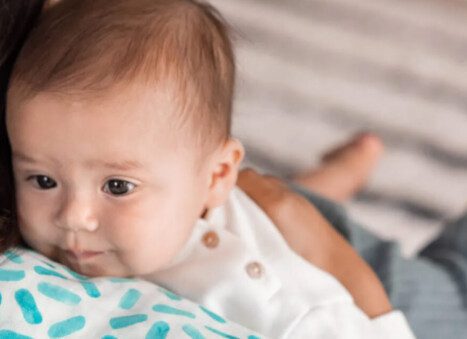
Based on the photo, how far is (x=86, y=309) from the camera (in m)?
0.69

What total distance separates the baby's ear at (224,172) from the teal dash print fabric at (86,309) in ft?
0.41

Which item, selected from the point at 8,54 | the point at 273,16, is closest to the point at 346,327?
the point at 8,54

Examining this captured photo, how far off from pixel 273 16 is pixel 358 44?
161 millimetres

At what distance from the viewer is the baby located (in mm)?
703

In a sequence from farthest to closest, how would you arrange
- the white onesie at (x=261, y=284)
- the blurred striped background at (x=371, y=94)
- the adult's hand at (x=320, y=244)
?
the blurred striped background at (x=371, y=94)
the adult's hand at (x=320, y=244)
the white onesie at (x=261, y=284)

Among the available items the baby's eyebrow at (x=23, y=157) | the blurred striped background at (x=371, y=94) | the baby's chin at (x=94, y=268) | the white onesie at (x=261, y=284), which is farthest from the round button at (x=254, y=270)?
the blurred striped background at (x=371, y=94)

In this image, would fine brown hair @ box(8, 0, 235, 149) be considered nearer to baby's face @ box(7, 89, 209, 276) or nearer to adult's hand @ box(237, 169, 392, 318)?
baby's face @ box(7, 89, 209, 276)

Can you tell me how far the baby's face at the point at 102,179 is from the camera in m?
0.70

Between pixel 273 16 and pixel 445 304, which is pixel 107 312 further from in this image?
pixel 273 16

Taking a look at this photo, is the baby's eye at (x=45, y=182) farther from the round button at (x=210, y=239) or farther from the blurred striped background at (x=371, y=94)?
the blurred striped background at (x=371, y=94)

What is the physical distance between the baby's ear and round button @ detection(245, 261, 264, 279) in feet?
0.23

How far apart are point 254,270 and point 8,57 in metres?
0.29

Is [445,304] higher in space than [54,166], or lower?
lower

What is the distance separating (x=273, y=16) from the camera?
1575 mm
